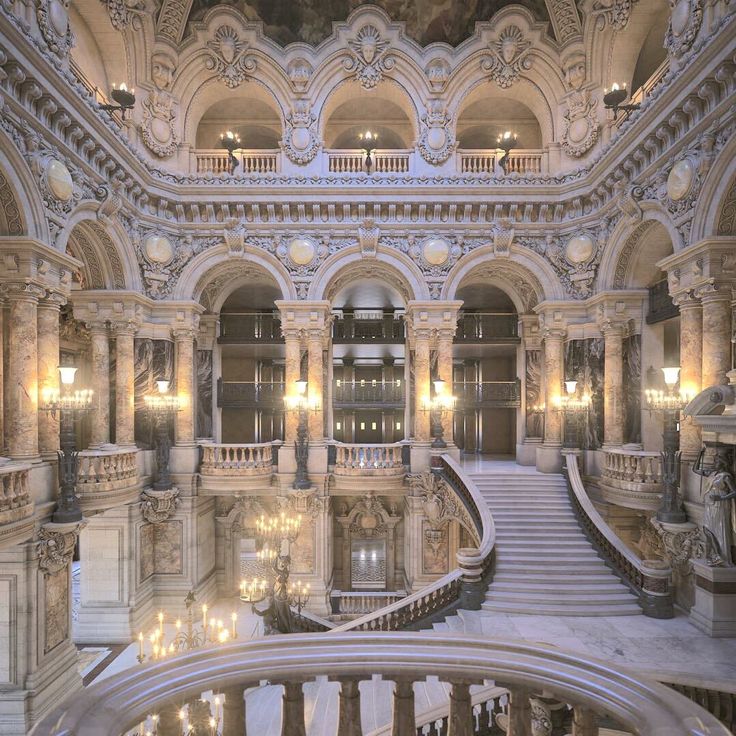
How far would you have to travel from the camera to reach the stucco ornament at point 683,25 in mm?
9297

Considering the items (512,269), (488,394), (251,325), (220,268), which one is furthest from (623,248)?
(251,325)

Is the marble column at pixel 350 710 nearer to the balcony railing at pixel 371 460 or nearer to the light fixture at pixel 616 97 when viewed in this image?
the balcony railing at pixel 371 460

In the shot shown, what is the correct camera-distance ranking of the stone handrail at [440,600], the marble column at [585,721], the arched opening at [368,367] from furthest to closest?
the arched opening at [368,367] → the stone handrail at [440,600] → the marble column at [585,721]

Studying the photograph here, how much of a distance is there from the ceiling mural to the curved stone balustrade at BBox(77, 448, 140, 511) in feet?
40.0

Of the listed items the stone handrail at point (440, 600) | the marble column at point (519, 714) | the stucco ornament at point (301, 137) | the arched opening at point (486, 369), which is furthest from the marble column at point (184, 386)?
the marble column at point (519, 714)

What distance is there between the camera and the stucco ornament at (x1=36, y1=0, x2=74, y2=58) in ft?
30.7

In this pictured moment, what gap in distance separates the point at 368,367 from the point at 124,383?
359 inches

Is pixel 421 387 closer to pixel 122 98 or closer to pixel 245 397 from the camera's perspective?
pixel 245 397

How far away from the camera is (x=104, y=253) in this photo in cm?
1278

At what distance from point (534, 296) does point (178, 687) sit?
52.0 ft

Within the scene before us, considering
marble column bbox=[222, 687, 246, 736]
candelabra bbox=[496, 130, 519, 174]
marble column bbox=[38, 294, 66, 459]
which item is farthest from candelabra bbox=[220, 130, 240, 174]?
marble column bbox=[222, 687, 246, 736]

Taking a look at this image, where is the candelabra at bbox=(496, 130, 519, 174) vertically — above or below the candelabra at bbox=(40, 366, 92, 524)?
above

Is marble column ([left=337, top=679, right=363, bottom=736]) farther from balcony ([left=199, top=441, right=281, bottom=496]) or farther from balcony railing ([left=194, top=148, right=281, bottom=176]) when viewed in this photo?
balcony railing ([left=194, top=148, right=281, bottom=176])

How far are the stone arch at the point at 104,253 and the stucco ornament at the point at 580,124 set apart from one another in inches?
478
